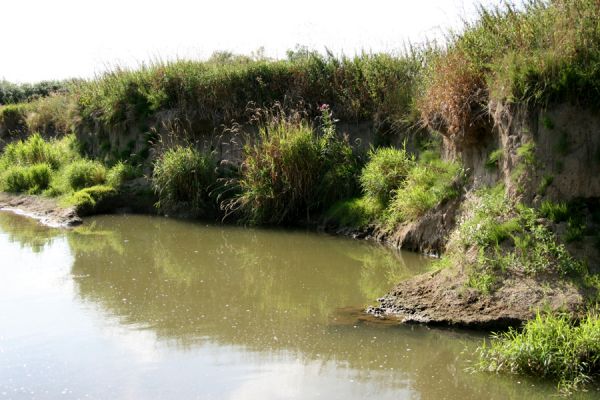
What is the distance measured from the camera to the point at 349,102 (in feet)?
53.7

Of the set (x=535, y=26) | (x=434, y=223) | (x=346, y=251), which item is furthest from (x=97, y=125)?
(x=535, y=26)

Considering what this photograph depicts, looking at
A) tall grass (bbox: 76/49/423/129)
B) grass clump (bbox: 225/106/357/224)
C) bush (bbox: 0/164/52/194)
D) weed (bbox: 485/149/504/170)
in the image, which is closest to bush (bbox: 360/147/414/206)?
grass clump (bbox: 225/106/357/224)

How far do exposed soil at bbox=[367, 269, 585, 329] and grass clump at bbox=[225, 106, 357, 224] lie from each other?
582 cm

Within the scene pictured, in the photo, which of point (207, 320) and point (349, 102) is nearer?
point (207, 320)

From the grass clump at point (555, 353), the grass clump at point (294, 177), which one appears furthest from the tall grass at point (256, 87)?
the grass clump at point (555, 353)

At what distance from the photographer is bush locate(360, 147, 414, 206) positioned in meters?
13.6

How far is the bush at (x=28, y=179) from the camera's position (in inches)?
778

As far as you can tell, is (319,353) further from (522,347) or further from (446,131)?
(446,131)

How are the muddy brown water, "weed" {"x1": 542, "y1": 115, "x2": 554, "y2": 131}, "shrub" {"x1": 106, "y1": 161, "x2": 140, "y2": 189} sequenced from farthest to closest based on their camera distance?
"shrub" {"x1": 106, "y1": 161, "x2": 140, "y2": 189} < "weed" {"x1": 542, "y1": 115, "x2": 554, "y2": 131} < the muddy brown water

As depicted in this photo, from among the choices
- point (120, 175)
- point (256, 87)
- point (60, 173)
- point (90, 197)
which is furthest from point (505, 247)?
point (60, 173)

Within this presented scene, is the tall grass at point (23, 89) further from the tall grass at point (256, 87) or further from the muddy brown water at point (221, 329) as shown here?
the muddy brown water at point (221, 329)

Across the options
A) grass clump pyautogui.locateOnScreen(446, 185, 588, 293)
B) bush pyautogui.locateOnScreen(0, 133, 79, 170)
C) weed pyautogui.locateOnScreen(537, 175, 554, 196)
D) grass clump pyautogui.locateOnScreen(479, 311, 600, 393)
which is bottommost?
grass clump pyautogui.locateOnScreen(479, 311, 600, 393)

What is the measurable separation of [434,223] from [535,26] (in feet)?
12.0

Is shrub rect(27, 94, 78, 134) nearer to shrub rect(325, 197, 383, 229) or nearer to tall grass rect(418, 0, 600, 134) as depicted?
shrub rect(325, 197, 383, 229)
